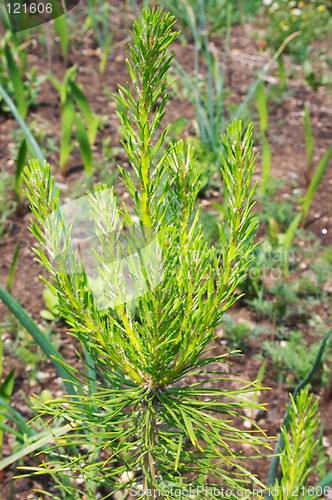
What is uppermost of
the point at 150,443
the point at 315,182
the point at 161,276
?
the point at 161,276

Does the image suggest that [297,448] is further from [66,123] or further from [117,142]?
[117,142]

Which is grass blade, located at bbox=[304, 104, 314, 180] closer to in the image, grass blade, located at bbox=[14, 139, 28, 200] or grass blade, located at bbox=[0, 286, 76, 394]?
grass blade, located at bbox=[14, 139, 28, 200]

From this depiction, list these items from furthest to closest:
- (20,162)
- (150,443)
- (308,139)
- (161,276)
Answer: (308,139)
(20,162)
(150,443)
(161,276)

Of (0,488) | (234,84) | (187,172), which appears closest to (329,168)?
(234,84)

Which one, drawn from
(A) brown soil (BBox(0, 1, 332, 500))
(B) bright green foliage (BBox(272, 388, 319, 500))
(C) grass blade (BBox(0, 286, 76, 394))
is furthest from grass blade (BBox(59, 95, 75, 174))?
(B) bright green foliage (BBox(272, 388, 319, 500))

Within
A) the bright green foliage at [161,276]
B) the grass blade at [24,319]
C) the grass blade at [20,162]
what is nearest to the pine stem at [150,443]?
the bright green foliage at [161,276]

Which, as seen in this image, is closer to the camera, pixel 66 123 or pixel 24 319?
pixel 24 319

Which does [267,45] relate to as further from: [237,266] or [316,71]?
[237,266]

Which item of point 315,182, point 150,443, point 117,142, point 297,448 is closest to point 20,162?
point 117,142

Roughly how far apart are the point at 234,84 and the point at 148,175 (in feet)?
8.94

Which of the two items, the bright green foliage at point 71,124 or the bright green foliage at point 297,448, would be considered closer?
the bright green foliage at point 297,448

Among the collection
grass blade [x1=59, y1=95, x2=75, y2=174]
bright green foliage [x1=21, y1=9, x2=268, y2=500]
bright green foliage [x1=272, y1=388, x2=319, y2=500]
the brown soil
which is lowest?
the brown soil

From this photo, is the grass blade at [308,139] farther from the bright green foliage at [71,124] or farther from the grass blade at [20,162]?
the grass blade at [20,162]

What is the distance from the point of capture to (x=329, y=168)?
289cm
